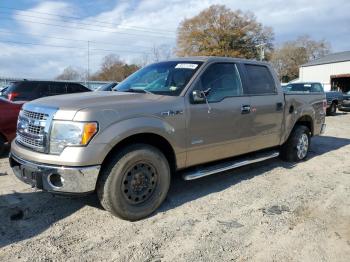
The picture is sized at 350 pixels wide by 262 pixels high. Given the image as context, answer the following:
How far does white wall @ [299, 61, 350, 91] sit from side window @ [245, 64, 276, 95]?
37.6 meters

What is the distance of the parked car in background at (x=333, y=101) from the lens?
19.5 meters

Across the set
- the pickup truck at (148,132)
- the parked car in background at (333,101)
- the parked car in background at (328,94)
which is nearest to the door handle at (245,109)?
the pickup truck at (148,132)

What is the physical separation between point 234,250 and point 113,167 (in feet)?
4.97

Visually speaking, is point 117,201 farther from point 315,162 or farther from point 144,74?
point 315,162

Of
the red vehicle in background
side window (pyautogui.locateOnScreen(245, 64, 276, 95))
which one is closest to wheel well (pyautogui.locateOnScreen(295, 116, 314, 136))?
side window (pyautogui.locateOnScreen(245, 64, 276, 95))

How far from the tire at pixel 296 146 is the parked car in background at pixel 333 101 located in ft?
44.2

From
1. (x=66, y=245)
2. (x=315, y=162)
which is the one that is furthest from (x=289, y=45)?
(x=66, y=245)

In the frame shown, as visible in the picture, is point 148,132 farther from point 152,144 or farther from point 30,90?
point 30,90

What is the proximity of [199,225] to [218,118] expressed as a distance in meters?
1.54

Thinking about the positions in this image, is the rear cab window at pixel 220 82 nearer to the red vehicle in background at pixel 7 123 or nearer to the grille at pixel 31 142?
the grille at pixel 31 142

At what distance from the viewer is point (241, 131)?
5398 millimetres

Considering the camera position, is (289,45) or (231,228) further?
(289,45)

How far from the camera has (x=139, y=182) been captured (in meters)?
4.20

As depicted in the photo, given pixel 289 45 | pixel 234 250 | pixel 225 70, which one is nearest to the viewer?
pixel 234 250
